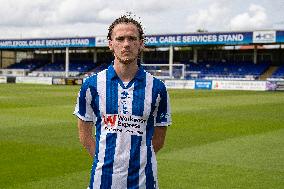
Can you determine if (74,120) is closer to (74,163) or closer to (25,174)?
(74,163)

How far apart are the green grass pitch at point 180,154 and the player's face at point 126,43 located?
5.02 meters

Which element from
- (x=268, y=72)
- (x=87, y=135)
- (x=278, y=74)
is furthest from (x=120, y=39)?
(x=268, y=72)

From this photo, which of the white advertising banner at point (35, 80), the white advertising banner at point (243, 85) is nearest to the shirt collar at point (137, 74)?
the white advertising banner at point (243, 85)

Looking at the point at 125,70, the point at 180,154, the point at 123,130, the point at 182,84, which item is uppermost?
the point at 125,70

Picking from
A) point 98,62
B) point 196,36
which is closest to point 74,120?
point 196,36

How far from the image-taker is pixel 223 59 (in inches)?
2640

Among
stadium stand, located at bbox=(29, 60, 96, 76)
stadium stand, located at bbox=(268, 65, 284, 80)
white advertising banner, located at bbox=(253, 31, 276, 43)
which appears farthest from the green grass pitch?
stadium stand, located at bbox=(29, 60, 96, 76)

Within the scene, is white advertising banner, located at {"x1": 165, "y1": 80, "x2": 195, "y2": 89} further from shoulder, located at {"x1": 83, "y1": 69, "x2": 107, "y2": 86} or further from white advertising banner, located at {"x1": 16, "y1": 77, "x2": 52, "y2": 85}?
shoulder, located at {"x1": 83, "y1": 69, "x2": 107, "y2": 86}

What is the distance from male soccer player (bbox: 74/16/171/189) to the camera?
144 inches

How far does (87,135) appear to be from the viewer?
158 inches

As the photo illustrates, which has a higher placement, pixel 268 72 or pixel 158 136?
pixel 268 72

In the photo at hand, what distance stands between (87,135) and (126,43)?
3.01ft

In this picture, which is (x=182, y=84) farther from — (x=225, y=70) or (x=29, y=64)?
(x=29, y=64)

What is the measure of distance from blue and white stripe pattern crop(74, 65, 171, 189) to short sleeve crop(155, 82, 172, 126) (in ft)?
0.20
